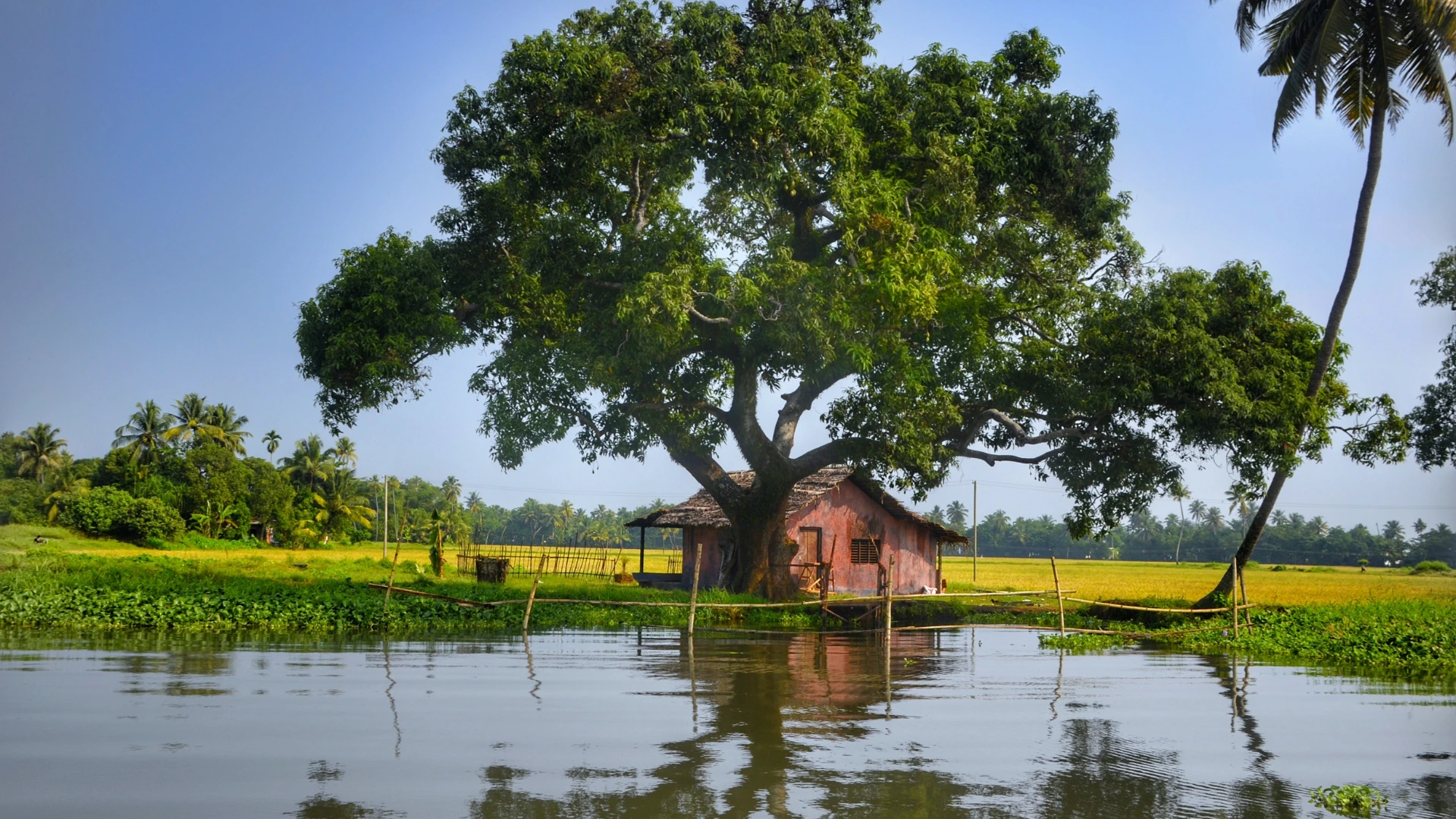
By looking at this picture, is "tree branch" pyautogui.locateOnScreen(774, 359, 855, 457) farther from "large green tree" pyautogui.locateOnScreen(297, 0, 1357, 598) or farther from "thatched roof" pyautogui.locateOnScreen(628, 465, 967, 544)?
"thatched roof" pyautogui.locateOnScreen(628, 465, 967, 544)

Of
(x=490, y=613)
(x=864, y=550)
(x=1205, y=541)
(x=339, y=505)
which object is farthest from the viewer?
(x=1205, y=541)

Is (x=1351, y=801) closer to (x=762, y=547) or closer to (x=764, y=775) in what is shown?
(x=764, y=775)

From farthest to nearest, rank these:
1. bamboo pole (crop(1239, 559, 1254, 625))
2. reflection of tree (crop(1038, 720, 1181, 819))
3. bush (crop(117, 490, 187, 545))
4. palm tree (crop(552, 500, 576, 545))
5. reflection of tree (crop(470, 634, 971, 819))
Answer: palm tree (crop(552, 500, 576, 545)), bush (crop(117, 490, 187, 545)), bamboo pole (crop(1239, 559, 1254, 625)), reflection of tree (crop(1038, 720, 1181, 819)), reflection of tree (crop(470, 634, 971, 819))

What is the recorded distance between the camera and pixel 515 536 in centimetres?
13712

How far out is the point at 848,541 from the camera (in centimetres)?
3488

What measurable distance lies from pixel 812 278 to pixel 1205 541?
111404mm

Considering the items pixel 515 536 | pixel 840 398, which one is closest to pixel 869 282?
pixel 840 398

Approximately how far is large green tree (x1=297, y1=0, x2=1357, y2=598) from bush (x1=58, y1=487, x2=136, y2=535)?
31.4 metres

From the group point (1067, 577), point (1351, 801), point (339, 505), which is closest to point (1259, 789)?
point (1351, 801)

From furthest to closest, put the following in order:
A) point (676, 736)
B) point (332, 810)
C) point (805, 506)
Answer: point (805, 506) < point (676, 736) < point (332, 810)

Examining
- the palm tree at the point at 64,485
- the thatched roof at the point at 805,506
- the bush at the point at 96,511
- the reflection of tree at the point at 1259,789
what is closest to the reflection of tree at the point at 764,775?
the reflection of tree at the point at 1259,789

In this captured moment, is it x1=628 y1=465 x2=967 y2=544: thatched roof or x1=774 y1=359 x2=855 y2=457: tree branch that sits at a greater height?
x1=774 y1=359 x2=855 y2=457: tree branch

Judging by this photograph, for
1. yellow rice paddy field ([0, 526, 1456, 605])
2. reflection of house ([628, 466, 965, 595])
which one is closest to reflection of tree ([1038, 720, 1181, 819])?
yellow rice paddy field ([0, 526, 1456, 605])

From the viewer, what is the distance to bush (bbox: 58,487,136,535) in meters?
49.7
